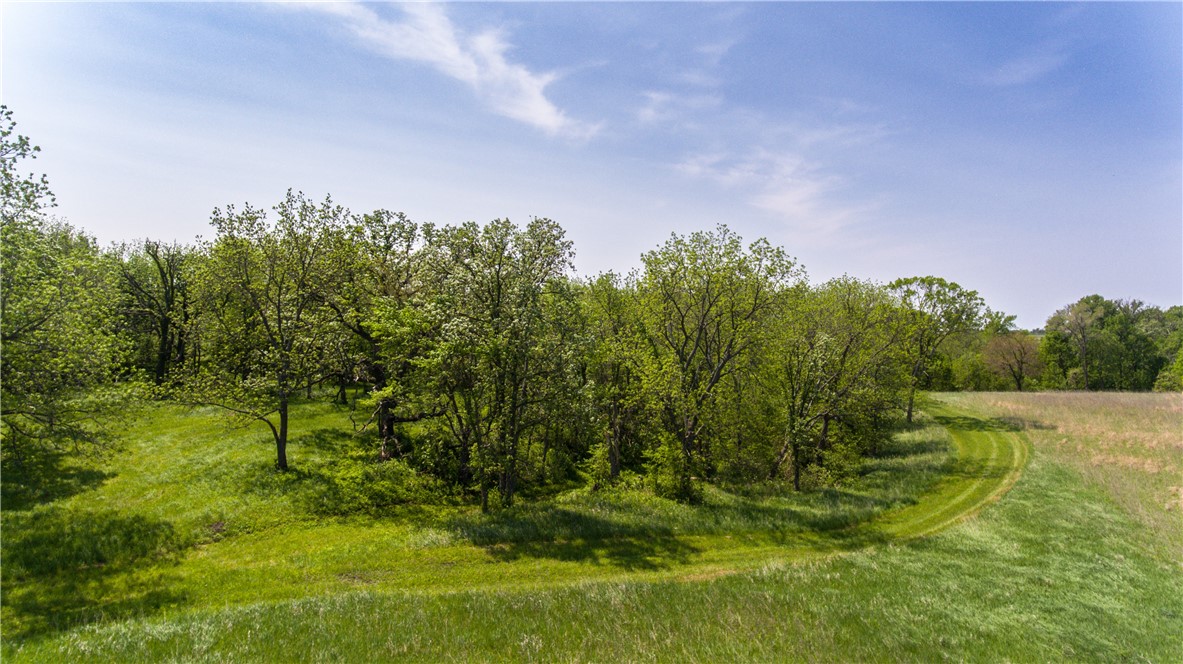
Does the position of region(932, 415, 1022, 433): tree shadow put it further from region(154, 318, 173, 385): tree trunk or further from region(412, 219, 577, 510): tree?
region(154, 318, 173, 385): tree trunk

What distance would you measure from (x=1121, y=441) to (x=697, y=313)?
101 feet

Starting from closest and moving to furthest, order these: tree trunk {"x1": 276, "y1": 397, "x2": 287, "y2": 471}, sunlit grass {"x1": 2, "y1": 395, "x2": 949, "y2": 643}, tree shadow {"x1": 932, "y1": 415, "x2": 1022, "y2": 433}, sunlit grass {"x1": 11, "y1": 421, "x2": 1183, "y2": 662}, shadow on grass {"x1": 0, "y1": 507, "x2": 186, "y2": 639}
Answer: sunlit grass {"x1": 11, "y1": 421, "x2": 1183, "y2": 662} < shadow on grass {"x1": 0, "y1": 507, "x2": 186, "y2": 639} < sunlit grass {"x1": 2, "y1": 395, "x2": 949, "y2": 643} < tree trunk {"x1": 276, "y1": 397, "x2": 287, "y2": 471} < tree shadow {"x1": 932, "y1": 415, "x2": 1022, "y2": 433}

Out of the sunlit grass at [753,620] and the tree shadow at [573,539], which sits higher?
the sunlit grass at [753,620]

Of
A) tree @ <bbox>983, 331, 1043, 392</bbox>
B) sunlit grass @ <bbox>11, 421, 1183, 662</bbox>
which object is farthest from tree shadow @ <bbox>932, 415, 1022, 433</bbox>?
tree @ <bbox>983, 331, 1043, 392</bbox>

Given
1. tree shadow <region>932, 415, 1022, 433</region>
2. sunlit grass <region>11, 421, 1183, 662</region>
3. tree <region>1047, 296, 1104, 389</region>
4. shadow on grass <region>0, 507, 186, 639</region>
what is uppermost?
tree <region>1047, 296, 1104, 389</region>

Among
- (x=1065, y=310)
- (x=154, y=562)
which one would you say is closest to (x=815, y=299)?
(x=154, y=562)

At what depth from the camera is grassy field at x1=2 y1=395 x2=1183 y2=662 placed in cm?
1380

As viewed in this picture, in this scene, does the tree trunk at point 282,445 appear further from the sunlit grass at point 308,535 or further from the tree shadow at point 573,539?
the tree shadow at point 573,539

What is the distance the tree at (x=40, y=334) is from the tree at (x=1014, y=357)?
118217 millimetres

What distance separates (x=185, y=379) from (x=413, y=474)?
13.5 meters

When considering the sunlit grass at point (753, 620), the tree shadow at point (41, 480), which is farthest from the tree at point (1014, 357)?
the tree shadow at point (41, 480)

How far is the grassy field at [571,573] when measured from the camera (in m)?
13.8

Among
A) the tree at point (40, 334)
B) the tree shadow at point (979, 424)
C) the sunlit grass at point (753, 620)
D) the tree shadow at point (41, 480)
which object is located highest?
the tree at point (40, 334)

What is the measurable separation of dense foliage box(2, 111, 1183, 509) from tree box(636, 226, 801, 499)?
0.15 meters
